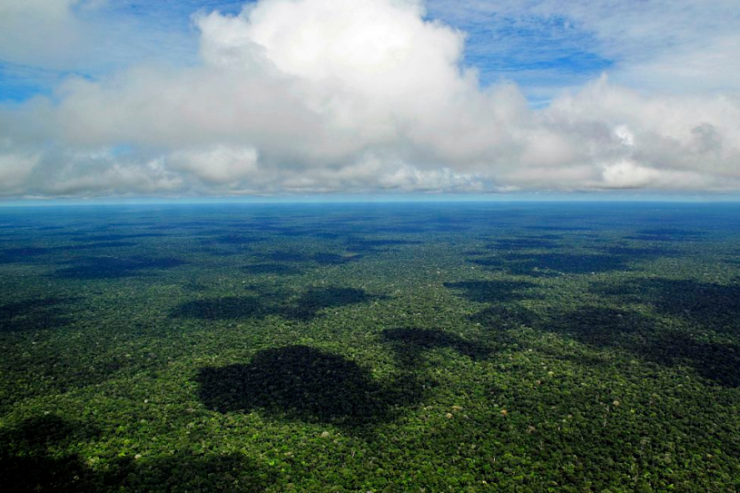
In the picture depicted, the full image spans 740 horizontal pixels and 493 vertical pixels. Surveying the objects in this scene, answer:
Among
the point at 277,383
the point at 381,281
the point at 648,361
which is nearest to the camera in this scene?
the point at 277,383

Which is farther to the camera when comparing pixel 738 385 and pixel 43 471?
pixel 738 385

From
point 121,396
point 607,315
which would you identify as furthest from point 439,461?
point 607,315

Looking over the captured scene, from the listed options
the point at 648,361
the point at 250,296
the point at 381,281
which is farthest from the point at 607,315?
the point at 250,296

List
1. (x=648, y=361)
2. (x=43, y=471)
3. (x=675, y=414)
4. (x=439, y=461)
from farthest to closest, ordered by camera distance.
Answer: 1. (x=648, y=361)
2. (x=675, y=414)
3. (x=439, y=461)
4. (x=43, y=471)

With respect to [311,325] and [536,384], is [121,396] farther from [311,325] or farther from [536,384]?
[536,384]

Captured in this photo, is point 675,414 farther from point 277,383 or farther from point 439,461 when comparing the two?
point 277,383

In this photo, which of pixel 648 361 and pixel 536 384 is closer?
pixel 536 384
